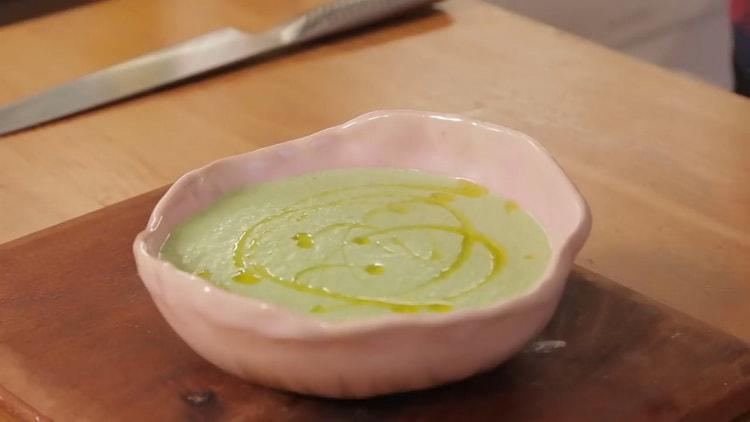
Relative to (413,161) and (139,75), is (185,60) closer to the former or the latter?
(139,75)

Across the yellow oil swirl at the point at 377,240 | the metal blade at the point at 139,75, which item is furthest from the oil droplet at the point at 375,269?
the metal blade at the point at 139,75

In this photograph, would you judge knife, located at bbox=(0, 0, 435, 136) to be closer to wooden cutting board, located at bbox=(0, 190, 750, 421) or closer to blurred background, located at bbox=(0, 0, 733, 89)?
wooden cutting board, located at bbox=(0, 190, 750, 421)

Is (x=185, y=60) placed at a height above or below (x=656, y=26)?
above

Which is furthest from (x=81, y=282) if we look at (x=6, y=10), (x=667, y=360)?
(x=6, y=10)

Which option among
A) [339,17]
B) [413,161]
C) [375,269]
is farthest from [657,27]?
[375,269]

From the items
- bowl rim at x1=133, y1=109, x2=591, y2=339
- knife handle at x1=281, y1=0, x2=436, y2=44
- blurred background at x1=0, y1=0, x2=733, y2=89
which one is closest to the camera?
bowl rim at x1=133, y1=109, x2=591, y2=339

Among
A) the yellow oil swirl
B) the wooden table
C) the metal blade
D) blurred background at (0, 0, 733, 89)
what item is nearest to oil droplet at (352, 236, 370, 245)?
the yellow oil swirl
